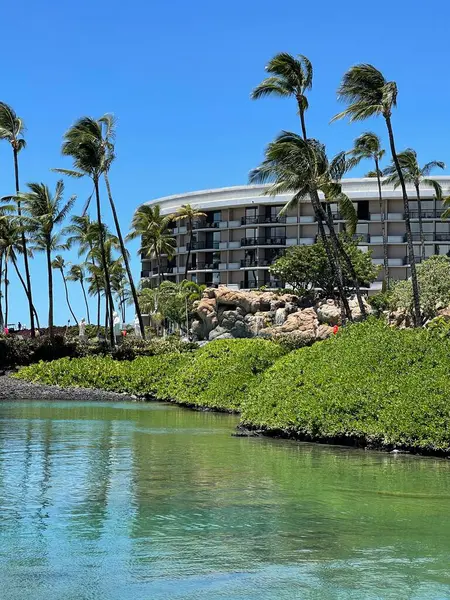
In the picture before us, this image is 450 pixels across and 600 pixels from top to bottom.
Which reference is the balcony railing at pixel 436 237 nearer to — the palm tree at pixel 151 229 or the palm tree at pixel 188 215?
the palm tree at pixel 188 215

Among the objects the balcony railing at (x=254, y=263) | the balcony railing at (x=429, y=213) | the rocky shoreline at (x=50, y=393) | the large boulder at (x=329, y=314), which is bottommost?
the rocky shoreline at (x=50, y=393)

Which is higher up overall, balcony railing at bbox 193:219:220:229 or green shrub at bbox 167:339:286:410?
balcony railing at bbox 193:219:220:229

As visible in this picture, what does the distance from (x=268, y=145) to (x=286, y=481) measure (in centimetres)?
2601

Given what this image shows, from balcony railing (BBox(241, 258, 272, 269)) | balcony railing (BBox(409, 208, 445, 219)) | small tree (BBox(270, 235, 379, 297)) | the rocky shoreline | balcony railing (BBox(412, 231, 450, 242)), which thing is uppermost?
balcony railing (BBox(409, 208, 445, 219))

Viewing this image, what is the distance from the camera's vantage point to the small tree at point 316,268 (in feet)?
220

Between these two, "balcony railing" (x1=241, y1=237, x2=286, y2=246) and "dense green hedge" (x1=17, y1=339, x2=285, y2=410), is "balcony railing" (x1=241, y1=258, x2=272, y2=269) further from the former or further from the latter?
"dense green hedge" (x1=17, y1=339, x2=285, y2=410)

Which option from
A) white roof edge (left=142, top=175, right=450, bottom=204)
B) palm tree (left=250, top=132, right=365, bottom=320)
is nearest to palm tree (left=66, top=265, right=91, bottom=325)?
white roof edge (left=142, top=175, right=450, bottom=204)

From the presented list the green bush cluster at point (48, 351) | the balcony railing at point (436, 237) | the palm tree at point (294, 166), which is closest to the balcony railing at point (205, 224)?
the balcony railing at point (436, 237)

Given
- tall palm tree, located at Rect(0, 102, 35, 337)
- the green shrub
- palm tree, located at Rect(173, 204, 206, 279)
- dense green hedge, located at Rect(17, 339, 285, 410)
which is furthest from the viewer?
palm tree, located at Rect(173, 204, 206, 279)

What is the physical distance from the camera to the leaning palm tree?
38.8 m

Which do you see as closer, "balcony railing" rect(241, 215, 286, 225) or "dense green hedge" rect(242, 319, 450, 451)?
"dense green hedge" rect(242, 319, 450, 451)

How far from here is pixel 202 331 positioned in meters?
70.8

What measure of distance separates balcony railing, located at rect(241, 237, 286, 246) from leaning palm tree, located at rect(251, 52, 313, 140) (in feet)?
143

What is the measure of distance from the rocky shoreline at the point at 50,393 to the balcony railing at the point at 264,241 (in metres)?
49.4
